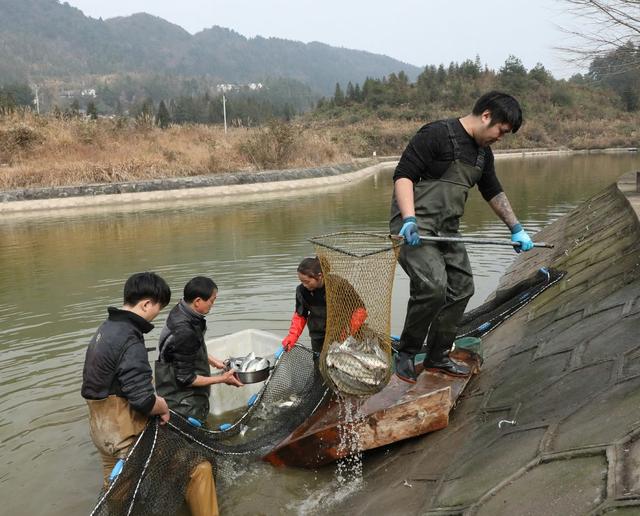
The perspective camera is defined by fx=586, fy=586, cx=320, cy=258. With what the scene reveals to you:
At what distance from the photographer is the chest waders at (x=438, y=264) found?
3588mm

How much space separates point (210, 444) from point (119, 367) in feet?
2.91

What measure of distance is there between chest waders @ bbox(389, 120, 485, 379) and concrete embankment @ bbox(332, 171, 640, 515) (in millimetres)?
530

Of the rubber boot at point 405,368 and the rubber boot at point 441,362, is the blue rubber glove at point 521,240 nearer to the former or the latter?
the rubber boot at point 441,362

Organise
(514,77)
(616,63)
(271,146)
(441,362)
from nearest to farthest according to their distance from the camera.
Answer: (441,362), (616,63), (271,146), (514,77)

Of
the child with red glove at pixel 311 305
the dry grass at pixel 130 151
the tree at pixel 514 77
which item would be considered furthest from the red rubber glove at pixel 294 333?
the tree at pixel 514 77

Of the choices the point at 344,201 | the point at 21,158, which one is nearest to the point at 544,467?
the point at 344,201

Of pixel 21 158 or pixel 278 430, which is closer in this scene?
pixel 278 430

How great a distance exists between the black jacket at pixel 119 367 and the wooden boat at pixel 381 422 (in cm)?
112

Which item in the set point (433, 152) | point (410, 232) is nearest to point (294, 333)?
point (410, 232)

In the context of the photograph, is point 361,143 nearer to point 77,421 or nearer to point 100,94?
point 77,421

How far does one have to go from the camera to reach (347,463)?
3682 millimetres

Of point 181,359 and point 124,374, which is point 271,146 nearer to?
point 181,359

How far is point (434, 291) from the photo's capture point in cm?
355

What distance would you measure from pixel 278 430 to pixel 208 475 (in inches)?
35.5
